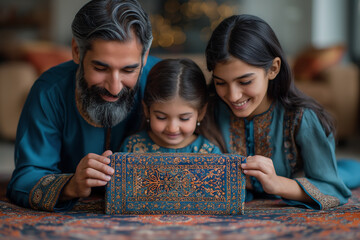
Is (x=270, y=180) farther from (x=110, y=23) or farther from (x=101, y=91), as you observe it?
(x=110, y=23)

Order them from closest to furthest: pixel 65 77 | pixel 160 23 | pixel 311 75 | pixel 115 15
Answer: pixel 115 15 < pixel 65 77 < pixel 311 75 < pixel 160 23

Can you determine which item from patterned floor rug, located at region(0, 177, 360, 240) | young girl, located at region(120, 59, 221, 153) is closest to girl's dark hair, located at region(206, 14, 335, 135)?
young girl, located at region(120, 59, 221, 153)

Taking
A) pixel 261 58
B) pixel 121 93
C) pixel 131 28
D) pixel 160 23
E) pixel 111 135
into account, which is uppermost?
pixel 160 23

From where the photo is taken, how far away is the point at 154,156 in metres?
1.66

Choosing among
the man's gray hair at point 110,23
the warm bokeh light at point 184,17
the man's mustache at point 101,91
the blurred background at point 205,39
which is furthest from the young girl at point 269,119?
the warm bokeh light at point 184,17

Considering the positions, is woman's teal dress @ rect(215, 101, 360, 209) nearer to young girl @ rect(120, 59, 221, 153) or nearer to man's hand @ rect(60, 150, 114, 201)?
young girl @ rect(120, 59, 221, 153)

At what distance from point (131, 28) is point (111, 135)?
22.2 inches

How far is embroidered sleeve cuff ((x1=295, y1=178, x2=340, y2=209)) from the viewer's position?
5.99 ft

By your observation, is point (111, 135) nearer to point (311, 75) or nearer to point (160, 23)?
point (311, 75)

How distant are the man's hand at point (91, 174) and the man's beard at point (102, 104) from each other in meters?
0.33

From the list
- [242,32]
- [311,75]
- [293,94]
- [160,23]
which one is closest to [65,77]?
[242,32]

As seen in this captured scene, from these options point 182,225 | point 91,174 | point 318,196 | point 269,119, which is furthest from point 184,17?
point 182,225

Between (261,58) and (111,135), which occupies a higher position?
(261,58)

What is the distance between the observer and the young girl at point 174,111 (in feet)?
6.26
